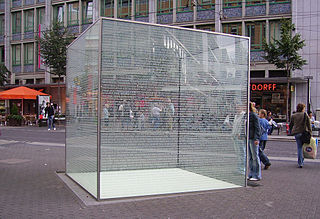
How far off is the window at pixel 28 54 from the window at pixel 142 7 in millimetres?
14004

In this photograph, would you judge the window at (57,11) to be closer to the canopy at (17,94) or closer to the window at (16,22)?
the window at (16,22)

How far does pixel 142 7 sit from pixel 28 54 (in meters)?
15.3

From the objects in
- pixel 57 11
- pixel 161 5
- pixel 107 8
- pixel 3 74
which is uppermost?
pixel 57 11

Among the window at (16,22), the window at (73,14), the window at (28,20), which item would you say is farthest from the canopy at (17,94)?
the window at (16,22)

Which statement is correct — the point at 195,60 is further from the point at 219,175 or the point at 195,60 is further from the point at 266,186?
the point at 266,186

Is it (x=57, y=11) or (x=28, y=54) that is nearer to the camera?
(x=57, y=11)

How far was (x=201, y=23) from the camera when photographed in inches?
1192

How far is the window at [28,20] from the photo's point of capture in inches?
1555

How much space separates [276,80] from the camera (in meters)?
25.8

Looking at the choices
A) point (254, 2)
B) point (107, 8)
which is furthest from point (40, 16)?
point (254, 2)

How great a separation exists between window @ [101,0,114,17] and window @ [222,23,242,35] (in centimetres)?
1227

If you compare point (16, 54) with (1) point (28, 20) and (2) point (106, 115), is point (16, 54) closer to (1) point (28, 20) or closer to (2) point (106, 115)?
(1) point (28, 20)

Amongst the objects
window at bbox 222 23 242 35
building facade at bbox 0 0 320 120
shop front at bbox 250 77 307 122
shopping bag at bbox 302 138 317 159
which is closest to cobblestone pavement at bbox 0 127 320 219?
shopping bag at bbox 302 138 317 159

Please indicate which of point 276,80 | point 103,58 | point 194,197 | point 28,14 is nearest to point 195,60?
point 103,58
